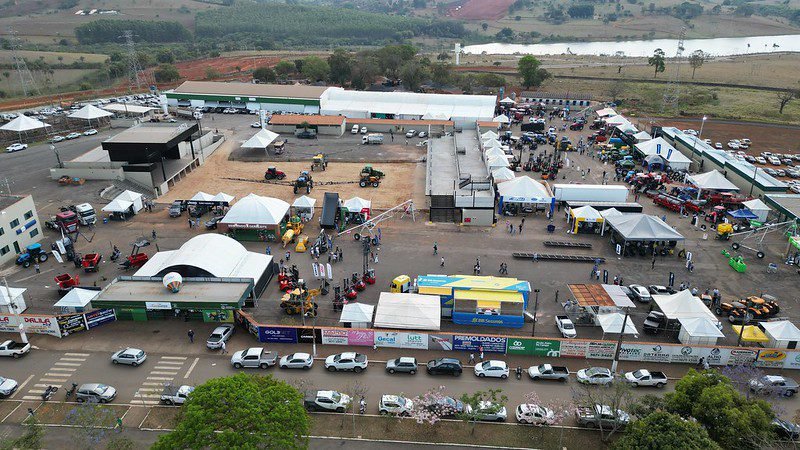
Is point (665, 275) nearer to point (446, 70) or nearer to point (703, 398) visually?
point (703, 398)

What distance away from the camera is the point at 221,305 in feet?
96.1

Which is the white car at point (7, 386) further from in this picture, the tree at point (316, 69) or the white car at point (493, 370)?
the tree at point (316, 69)

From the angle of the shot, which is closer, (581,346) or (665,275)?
(581,346)

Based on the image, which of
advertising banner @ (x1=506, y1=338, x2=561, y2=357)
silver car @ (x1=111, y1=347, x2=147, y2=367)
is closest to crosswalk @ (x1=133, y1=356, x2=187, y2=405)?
silver car @ (x1=111, y1=347, x2=147, y2=367)

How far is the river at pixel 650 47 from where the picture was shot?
563ft

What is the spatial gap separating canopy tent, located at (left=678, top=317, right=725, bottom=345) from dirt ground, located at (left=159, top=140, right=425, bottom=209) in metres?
24.2

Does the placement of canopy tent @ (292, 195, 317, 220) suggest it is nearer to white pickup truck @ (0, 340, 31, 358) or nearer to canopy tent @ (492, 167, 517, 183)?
canopy tent @ (492, 167, 517, 183)

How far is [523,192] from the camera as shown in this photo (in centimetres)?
4481

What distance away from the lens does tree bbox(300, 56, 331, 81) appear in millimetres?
96000

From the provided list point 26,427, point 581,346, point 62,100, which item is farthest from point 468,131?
point 62,100

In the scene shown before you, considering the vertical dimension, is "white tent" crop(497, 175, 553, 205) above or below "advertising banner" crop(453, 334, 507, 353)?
above

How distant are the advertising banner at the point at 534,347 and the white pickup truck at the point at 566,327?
1.86m

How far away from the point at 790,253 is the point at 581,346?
22.2 metres

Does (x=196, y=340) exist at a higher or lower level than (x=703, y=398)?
lower
